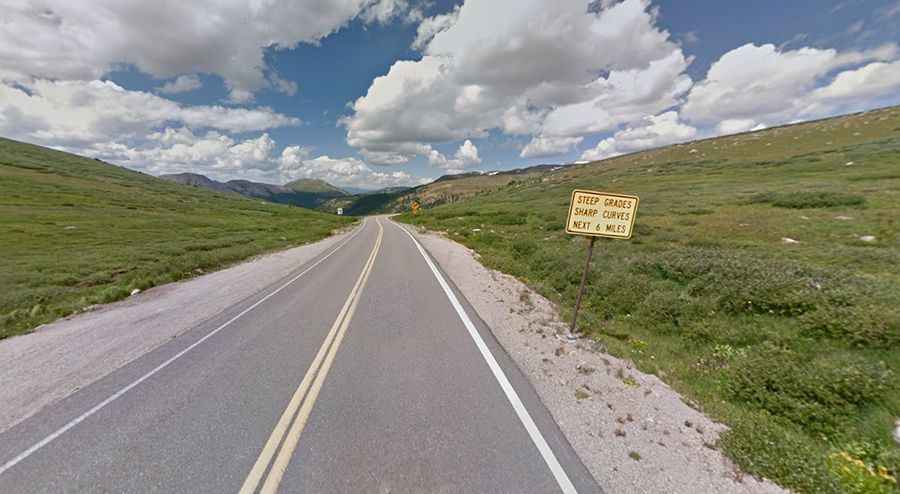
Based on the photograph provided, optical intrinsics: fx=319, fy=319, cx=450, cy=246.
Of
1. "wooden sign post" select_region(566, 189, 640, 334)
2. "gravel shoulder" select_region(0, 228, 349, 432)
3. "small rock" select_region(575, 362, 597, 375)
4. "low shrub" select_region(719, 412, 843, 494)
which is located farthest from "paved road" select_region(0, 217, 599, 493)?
"wooden sign post" select_region(566, 189, 640, 334)

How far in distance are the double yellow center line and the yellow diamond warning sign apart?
5.33 m

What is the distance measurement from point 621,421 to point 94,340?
10.4m

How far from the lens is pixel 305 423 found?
415cm

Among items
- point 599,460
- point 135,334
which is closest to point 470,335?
point 599,460

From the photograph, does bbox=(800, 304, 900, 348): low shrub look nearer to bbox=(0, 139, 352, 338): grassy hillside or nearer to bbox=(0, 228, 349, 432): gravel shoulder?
bbox=(0, 228, 349, 432): gravel shoulder

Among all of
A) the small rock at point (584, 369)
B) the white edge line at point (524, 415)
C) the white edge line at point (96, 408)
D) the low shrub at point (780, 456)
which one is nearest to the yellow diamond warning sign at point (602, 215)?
the small rock at point (584, 369)

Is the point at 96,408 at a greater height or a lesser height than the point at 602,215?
lesser

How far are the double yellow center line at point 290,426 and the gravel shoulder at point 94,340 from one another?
356 cm

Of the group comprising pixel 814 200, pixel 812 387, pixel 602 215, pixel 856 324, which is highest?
pixel 602 215

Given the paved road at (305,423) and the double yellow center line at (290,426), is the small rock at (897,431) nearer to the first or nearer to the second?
the paved road at (305,423)

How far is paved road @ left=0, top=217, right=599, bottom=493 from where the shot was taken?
331cm

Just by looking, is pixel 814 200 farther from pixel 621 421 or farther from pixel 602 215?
pixel 621 421

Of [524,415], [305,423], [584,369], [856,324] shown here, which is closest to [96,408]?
[305,423]

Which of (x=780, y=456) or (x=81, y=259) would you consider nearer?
(x=780, y=456)
